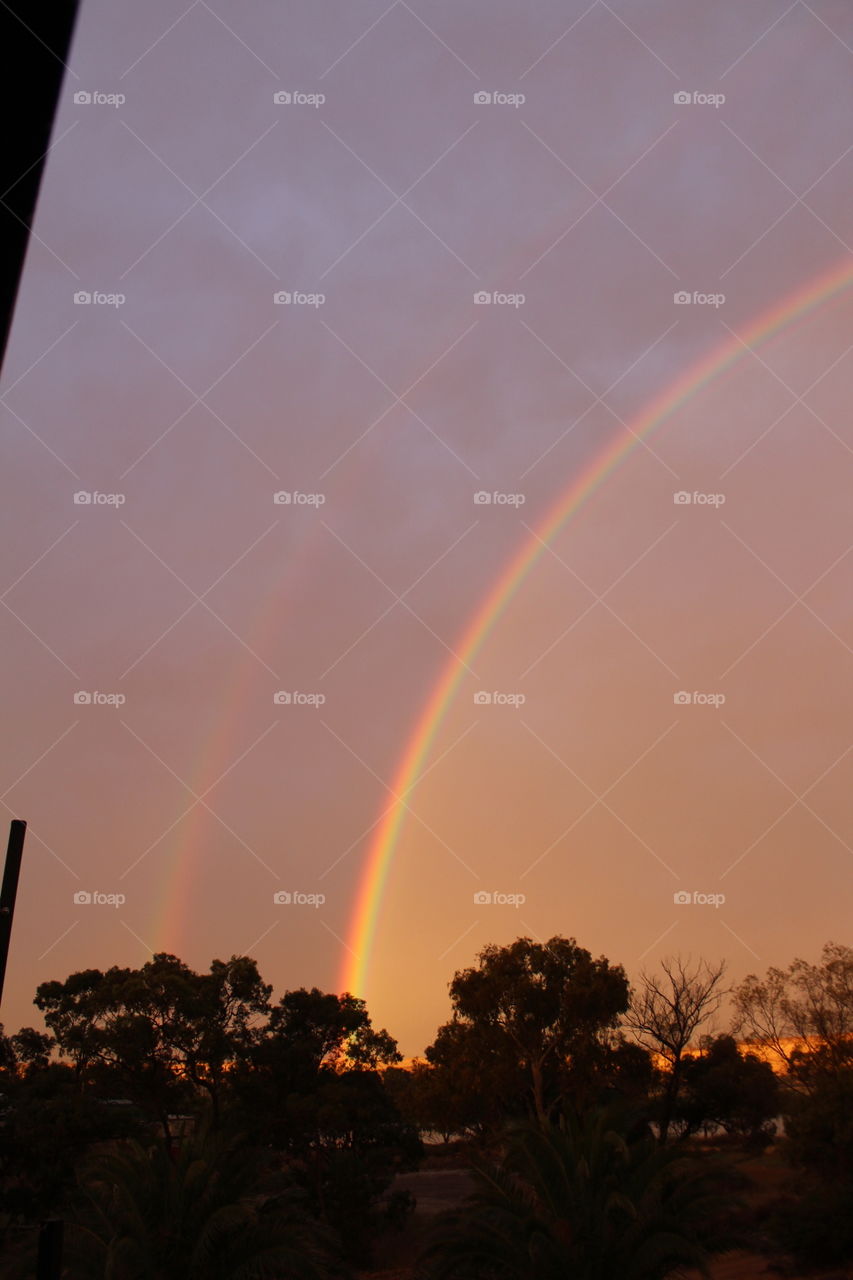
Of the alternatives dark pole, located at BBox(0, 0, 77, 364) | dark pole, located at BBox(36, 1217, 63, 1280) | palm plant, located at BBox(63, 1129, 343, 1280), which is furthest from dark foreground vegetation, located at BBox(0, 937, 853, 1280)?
dark pole, located at BBox(0, 0, 77, 364)

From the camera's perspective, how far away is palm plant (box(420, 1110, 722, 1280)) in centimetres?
1325

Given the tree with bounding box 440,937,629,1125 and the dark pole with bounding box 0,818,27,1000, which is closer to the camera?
the dark pole with bounding box 0,818,27,1000

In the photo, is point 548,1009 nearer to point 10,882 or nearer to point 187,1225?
point 187,1225

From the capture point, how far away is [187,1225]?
13.2 m

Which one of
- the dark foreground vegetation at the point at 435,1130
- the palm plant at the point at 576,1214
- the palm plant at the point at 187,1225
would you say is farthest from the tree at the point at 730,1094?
the palm plant at the point at 187,1225

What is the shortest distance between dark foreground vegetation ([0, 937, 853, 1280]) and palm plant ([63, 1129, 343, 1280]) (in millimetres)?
29

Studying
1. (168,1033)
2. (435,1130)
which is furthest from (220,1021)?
(435,1130)

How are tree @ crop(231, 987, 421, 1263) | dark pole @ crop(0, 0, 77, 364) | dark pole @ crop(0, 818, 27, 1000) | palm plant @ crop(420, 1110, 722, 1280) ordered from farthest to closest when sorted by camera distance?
tree @ crop(231, 987, 421, 1263) → palm plant @ crop(420, 1110, 722, 1280) → dark pole @ crop(0, 818, 27, 1000) → dark pole @ crop(0, 0, 77, 364)

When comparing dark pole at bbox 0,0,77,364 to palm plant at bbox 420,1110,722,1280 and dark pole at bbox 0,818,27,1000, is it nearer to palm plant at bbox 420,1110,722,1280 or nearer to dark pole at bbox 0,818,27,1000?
dark pole at bbox 0,818,27,1000

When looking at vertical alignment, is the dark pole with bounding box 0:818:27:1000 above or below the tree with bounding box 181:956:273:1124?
above

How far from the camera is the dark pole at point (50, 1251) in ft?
21.9

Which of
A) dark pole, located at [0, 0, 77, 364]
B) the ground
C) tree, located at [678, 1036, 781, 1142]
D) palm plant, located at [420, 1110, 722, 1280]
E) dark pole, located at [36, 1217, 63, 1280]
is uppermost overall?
dark pole, located at [0, 0, 77, 364]

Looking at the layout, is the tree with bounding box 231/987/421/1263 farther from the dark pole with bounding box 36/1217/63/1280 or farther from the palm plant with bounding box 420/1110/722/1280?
the dark pole with bounding box 36/1217/63/1280

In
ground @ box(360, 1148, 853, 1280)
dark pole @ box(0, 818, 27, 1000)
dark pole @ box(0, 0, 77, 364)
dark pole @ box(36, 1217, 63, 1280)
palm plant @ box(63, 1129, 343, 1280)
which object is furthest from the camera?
ground @ box(360, 1148, 853, 1280)
